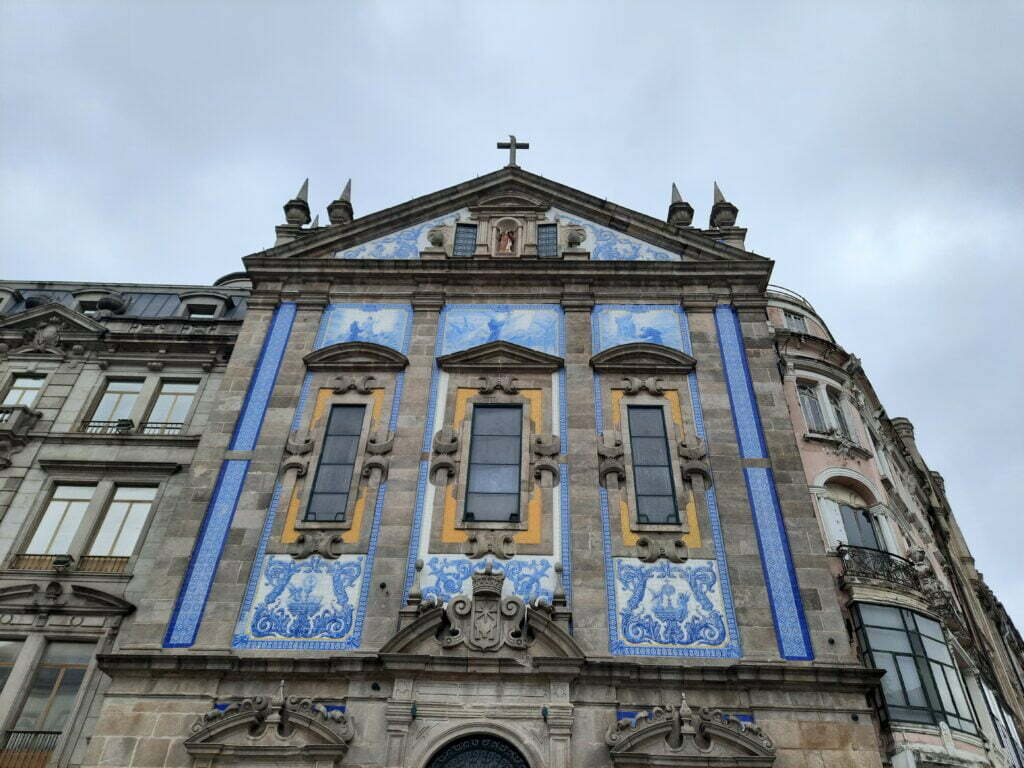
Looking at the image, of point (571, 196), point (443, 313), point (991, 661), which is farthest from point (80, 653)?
point (991, 661)

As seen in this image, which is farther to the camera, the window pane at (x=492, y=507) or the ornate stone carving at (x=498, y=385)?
the ornate stone carving at (x=498, y=385)

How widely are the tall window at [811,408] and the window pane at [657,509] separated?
6.27 m

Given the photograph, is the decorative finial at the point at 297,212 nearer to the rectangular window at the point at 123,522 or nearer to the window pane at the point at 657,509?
the rectangular window at the point at 123,522

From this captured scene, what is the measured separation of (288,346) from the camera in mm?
20734

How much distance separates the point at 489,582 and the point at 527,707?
2.42 m

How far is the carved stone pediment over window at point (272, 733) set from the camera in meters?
14.3

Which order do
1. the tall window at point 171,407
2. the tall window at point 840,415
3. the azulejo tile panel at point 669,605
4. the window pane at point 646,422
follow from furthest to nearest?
the tall window at point 840,415 < the tall window at point 171,407 < the window pane at point 646,422 < the azulejo tile panel at point 669,605

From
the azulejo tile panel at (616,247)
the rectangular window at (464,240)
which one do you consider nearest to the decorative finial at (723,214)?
the azulejo tile panel at (616,247)

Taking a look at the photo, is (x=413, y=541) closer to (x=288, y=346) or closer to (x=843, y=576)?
(x=288, y=346)

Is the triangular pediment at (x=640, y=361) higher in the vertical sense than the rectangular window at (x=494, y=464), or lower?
higher

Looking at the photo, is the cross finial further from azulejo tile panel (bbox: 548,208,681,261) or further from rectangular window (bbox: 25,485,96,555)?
rectangular window (bbox: 25,485,96,555)

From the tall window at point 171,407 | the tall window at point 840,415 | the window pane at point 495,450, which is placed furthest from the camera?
the tall window at point 840,415

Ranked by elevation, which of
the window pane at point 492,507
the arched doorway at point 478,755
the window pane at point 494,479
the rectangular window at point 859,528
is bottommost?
the arched doorway at point 478,755

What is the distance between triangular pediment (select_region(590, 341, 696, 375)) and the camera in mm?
19797
